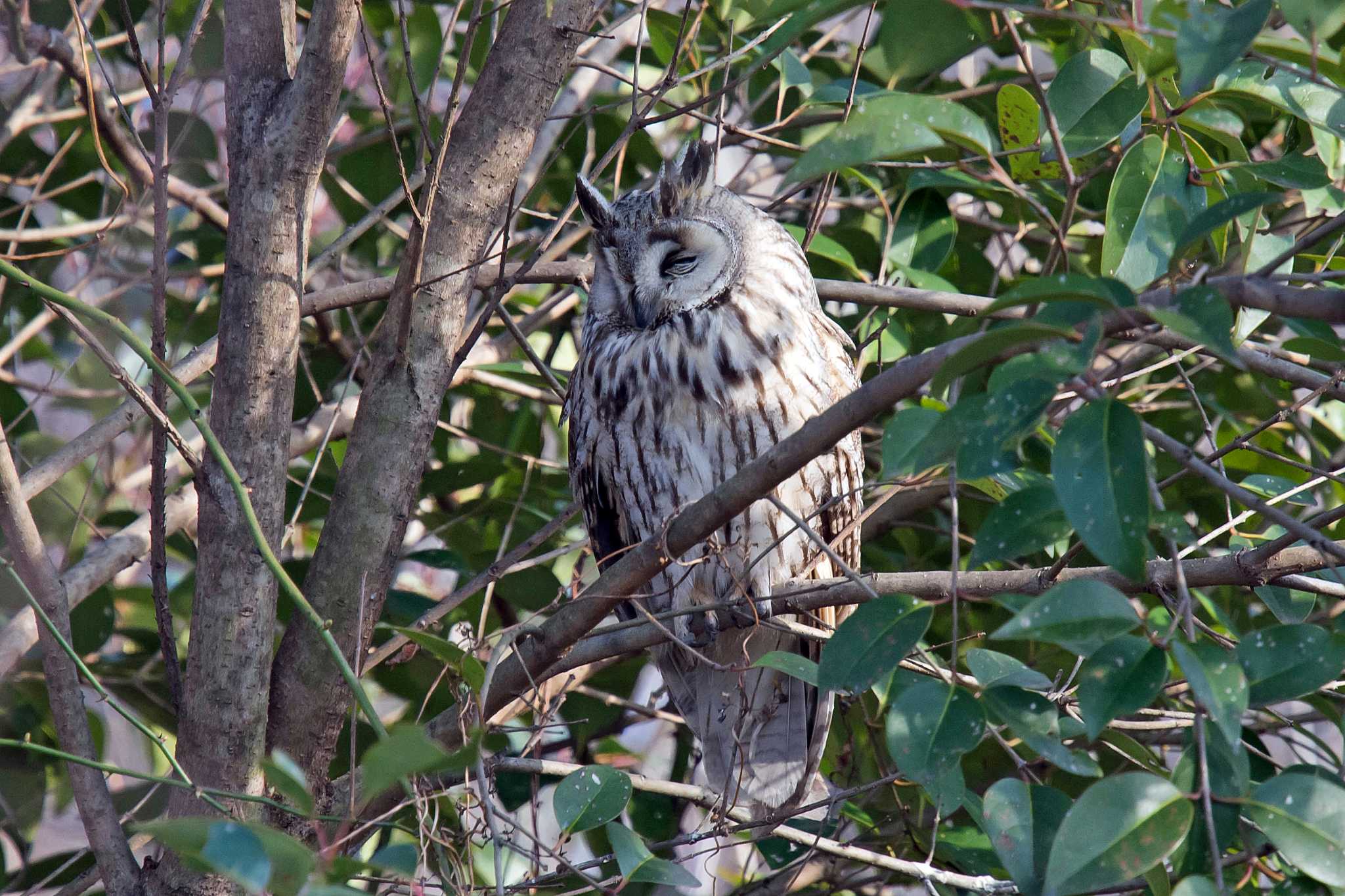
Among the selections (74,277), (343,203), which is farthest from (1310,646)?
(74,277)

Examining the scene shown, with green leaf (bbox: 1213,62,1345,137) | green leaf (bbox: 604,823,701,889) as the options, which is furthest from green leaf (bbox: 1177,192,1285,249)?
green leaf (bbox: 604,823,701,889)

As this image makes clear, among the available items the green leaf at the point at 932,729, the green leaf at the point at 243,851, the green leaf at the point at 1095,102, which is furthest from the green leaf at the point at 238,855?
the green leaf at the point at 1095,102

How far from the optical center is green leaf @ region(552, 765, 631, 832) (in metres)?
1.28

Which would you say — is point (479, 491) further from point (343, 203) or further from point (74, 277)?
point (74, 277)

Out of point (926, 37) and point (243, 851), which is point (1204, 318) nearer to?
point (243, 851)

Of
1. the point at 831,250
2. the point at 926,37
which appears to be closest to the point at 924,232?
the point at 831,250

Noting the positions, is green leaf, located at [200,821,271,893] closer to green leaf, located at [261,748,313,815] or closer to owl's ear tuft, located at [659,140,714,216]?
green leaf, located at [261,748,313,815]

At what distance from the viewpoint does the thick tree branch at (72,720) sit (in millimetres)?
1436

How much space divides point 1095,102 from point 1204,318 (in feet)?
1.75

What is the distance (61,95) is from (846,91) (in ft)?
6.19

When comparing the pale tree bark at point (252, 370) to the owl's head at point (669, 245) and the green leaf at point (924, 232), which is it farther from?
the green leaf at point (924, 232)

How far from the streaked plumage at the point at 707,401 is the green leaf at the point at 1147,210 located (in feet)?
2.62

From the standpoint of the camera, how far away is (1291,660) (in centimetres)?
95

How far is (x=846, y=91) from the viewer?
1966 millimetres
